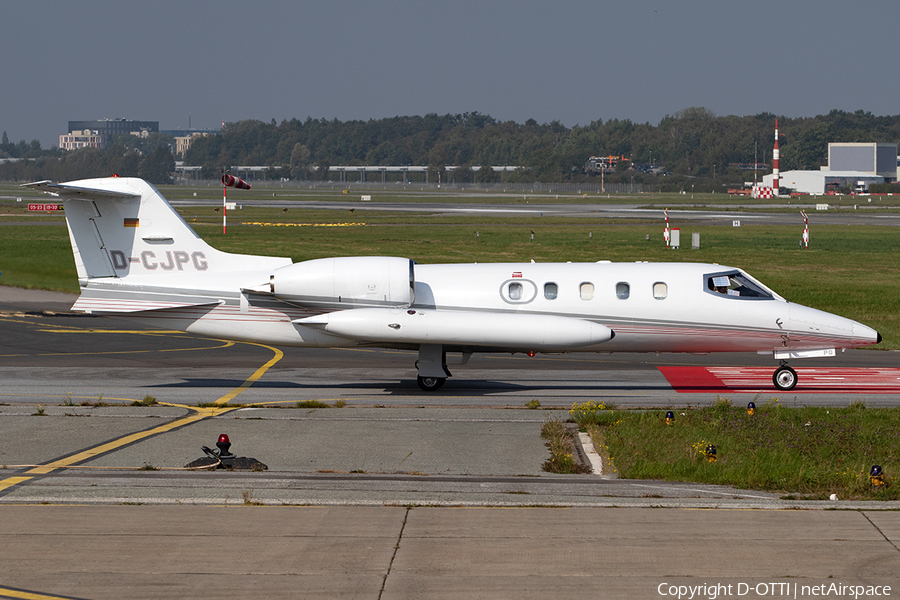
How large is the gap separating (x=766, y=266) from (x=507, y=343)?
37604 mm

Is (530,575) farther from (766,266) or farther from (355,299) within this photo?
(766,266)

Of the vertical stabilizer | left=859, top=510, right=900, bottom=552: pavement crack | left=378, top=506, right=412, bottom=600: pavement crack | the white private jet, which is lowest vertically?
left=859, top=510, right=900, bottom=552: pavement crack

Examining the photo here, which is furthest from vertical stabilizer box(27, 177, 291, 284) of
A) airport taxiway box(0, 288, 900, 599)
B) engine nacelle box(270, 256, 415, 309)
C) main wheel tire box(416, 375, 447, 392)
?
main wheel tire box(416, 375, 447, 392)

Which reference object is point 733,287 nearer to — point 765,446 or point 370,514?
point 765,446

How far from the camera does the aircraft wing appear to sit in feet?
72.1

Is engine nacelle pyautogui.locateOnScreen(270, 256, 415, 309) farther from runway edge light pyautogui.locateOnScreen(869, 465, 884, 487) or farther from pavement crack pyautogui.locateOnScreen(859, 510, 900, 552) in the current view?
pavement crack pyautogui.locateOnScreen(859, 510, 900, 552)

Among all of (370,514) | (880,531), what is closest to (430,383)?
(370,514)

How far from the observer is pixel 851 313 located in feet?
123

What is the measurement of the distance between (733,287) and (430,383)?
8014 millimetres

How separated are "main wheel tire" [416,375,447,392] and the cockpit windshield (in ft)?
23.2

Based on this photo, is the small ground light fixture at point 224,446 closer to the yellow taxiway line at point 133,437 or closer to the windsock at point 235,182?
the yellow taxiway line at point 133,437

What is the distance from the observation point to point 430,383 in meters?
24.6

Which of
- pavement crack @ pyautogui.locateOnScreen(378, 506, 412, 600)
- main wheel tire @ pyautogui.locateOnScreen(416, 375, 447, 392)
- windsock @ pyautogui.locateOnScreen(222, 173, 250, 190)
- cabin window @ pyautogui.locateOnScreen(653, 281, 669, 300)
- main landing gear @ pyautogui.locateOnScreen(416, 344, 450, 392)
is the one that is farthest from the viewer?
windsock @ pyautogui.locateOnScreen(222, 173, 250, 190)

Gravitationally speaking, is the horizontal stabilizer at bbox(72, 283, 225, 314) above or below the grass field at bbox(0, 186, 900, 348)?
above
